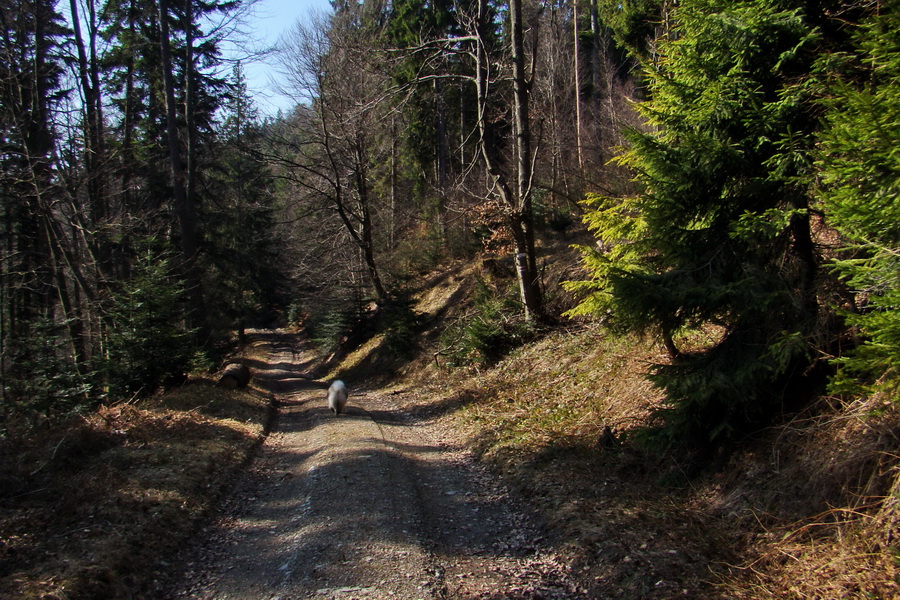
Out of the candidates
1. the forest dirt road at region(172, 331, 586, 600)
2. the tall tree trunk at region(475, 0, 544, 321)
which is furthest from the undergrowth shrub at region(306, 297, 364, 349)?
the forest dirt road at region(172, 331, 586, 600)

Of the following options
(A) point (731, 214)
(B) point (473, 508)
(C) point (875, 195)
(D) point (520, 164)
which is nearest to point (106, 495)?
(B) point (473, 508)

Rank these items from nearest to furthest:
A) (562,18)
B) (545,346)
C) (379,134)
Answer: (545,346)
(379,134)
(562,18)

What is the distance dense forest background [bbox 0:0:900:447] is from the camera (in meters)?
5.35

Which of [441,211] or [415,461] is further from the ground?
[441,211]

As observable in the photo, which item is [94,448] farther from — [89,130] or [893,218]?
[89,130]

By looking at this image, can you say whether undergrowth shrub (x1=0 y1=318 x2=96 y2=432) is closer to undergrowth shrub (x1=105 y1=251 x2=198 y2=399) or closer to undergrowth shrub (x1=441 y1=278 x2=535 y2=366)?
undergrowth shrub (x1=105 y1=251 x2=198 y2=399)

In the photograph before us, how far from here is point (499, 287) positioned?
20.1 meters

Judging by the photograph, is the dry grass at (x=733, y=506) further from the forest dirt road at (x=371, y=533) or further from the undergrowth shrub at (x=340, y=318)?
the undergrowth shrub at (x=340, y=318)

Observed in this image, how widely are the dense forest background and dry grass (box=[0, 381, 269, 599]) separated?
6.30ft

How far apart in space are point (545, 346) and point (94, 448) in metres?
9.65

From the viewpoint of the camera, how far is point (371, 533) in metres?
5.86

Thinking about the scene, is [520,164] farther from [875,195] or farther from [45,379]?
[45,379]

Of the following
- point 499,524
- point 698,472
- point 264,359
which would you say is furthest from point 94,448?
point 264,359

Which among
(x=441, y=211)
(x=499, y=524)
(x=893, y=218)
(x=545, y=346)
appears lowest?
(x=499, y=524)
